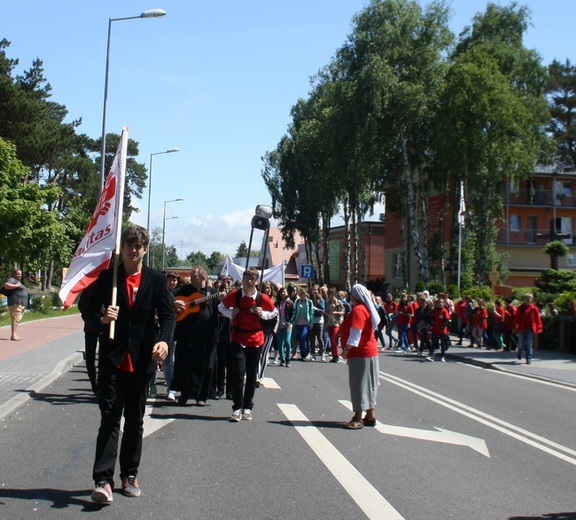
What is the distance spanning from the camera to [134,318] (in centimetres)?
595

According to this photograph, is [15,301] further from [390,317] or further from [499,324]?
[499,324]

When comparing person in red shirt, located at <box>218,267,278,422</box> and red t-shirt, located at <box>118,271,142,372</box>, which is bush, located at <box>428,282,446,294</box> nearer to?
person in red shirt, located at <box>218,267,278,422</box>

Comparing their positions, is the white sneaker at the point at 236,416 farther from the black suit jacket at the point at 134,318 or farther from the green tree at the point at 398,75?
the green tree at the point at 398,75

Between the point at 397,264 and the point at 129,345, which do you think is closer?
the point at 129,345

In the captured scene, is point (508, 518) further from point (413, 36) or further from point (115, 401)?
point (413, 36)

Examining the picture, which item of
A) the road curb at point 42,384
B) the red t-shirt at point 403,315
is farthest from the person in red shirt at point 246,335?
the red t-shirt at point 403,315

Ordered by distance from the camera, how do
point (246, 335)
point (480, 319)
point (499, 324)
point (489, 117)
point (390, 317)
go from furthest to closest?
point (489, 117) → point (390, 317) → point (480, 319) → point (499, 324) → point (246, 335)

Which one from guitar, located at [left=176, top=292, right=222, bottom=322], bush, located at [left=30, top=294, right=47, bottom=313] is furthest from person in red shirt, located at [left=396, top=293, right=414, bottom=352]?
bush, located at [left=30, top=294, right=47, bottom=313]

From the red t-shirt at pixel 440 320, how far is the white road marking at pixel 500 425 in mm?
5963

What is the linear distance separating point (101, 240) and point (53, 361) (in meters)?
9.72

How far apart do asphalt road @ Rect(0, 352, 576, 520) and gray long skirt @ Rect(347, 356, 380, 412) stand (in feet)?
1.09

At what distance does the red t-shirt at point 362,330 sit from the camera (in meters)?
9.47

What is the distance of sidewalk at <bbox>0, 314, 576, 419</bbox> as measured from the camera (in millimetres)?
11992

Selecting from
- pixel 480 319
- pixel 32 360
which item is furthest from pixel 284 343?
pixel 480 319
